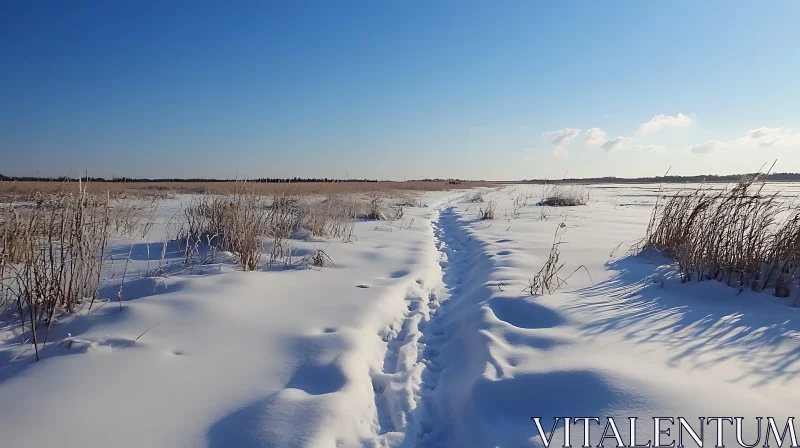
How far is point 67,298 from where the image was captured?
265 cm

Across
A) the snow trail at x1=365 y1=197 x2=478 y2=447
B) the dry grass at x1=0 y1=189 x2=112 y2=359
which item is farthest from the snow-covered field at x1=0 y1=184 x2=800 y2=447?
the dry grass at x1=0 y1=189 x2=112 y2=359

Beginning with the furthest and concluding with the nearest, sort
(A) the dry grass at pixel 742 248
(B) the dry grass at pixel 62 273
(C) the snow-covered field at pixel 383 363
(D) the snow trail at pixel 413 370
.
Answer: (A) the dry grass at pixel 742 248 → (B) the dry grass at pixel 62 273 → (D) the snow trail at pixel 413 370 → (C) the snow-covered field at pixel 383 363

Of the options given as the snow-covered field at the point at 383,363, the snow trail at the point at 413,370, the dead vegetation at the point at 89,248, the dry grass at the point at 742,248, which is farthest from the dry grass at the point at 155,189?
the dry grass at the point at 742,248

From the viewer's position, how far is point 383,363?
2424mm

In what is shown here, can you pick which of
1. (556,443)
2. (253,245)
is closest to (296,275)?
(253,245)

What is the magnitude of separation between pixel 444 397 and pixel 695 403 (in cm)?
111

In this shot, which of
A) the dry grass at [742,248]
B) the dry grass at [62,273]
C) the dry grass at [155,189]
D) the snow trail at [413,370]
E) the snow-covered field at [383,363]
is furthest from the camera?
the dry grass at [155,189]

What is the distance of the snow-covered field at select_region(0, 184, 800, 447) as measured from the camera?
160cm

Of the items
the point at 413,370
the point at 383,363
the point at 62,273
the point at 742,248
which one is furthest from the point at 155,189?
the point at 742,248

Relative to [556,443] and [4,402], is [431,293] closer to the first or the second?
[556,443]

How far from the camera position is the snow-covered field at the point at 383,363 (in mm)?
1600

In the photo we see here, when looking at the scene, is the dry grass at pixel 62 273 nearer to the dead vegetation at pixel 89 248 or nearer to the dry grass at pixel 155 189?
the dead vegetation at pixel 89 248

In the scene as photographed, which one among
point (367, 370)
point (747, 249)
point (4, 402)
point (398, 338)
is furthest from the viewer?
point (747, 249)

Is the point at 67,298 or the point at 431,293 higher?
the point at 67,298
